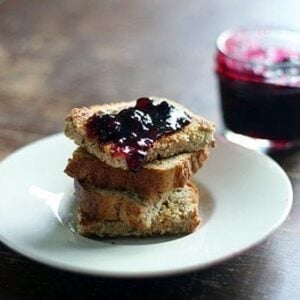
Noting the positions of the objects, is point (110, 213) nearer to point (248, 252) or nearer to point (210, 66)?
point (248, 252)

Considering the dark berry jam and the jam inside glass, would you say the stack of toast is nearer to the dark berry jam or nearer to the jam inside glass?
the dark berry jam

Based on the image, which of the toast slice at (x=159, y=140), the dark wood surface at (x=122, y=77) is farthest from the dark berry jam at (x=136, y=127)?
the dark wood surface at (x=122, y=77)

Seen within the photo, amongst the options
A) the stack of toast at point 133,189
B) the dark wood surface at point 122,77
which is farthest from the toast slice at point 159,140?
the dark wood surface at point 122,77

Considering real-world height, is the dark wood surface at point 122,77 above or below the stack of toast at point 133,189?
below

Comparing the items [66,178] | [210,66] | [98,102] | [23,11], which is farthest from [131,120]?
[23,11]

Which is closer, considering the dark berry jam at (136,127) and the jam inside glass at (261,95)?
the dark berry jam at (136,127)

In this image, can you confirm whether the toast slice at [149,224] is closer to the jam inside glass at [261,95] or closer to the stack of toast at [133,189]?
the stack of toast at [133,189]

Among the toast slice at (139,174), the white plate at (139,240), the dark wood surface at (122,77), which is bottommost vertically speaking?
the dark wood surface at (122,77)
